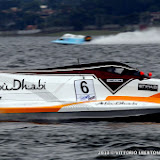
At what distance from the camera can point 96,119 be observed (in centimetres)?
1275

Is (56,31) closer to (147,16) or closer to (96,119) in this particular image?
(147,16)

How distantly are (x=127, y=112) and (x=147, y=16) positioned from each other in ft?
388

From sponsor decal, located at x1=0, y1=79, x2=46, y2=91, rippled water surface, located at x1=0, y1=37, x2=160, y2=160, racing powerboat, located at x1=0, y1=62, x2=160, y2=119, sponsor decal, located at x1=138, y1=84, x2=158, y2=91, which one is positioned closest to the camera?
rippled water surface, located at x1=0, y1=37, x2=160, y2=160

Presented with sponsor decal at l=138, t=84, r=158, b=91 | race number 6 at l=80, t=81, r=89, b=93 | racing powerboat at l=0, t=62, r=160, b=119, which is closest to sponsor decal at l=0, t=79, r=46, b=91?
racing powerboat at l=0, t=62, r=160, b=119

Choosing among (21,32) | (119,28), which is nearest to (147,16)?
(119,28)

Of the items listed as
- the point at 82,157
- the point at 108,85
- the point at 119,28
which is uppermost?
the point at 119,28

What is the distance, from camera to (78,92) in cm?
1290

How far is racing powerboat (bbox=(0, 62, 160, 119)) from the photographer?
12.6m

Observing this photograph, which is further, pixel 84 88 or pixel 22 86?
pixel 22 86

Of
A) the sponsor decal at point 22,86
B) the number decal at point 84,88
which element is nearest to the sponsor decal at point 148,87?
the number decal at point 84,88

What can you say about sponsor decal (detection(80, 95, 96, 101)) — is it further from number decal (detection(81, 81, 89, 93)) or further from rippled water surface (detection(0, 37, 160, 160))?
rippled water surface (detection(0, 37, 160, 160))

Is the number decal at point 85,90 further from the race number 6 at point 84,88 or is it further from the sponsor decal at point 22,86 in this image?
the sponsor decal at point 22,86

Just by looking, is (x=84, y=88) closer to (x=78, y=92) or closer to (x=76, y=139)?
(x=78, y=92)

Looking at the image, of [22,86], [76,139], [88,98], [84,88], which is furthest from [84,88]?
[76,139]
